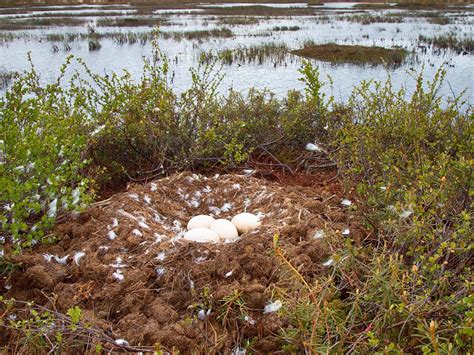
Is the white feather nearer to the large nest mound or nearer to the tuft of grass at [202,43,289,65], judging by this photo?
the large nest mound

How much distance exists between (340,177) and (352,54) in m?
12.9

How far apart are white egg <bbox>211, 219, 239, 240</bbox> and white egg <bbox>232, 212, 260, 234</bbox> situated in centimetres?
8

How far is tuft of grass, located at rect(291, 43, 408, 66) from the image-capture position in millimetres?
16156

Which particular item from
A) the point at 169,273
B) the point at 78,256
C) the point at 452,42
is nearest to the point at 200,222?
the point at 169,273

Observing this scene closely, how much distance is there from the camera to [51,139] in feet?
13.0

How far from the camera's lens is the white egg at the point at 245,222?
13.2 feet

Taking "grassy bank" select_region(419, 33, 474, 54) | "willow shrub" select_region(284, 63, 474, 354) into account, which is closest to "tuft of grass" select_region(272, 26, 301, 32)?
"grassy bank" select_region(419, 33, 474, 54)

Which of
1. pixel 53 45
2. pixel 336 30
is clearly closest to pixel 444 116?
pixel 53 45

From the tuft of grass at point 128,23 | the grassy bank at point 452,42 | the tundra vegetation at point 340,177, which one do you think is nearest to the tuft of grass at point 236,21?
the tuft of grass at point 128,23

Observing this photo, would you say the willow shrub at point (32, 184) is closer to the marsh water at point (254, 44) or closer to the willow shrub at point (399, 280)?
the willow shrub at point (399, 280)

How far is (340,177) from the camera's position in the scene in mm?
5441

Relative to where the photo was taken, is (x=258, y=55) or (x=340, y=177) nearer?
(x=340, y=177)

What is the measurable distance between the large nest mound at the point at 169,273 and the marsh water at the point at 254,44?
11.9ft

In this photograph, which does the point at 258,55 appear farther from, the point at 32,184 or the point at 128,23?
the point at 32,184
